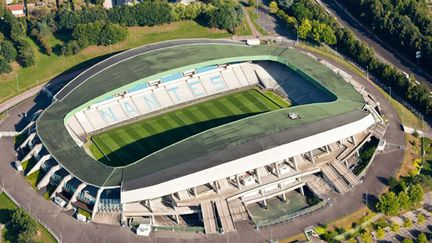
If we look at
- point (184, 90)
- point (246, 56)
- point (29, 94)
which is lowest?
point (29, 94)

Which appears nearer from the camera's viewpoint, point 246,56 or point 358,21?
point 246,56

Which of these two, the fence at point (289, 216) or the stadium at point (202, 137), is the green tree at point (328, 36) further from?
the fence at point (289, 216)

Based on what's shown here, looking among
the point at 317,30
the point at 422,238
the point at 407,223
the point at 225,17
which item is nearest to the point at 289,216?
the point at 407,223

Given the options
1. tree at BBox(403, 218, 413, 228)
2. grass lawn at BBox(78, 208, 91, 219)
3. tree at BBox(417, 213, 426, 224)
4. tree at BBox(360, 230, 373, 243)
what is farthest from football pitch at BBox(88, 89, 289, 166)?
tree at BBox(403, 218, 413, 228)

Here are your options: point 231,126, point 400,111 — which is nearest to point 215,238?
point 231,126

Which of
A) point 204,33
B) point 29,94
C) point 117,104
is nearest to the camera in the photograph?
point 117,104

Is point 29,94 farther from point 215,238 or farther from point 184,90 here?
point 215,238

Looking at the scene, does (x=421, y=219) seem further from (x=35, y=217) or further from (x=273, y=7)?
(x=273, y=7)

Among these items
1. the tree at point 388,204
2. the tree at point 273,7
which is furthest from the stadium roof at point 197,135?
the tree at point 273,7
